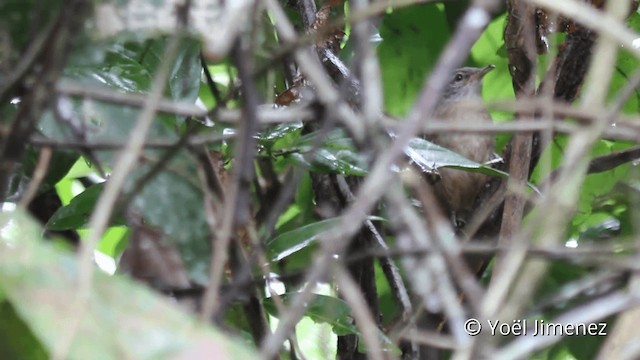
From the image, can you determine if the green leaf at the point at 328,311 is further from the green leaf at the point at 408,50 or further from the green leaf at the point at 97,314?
the green leaf at the point at 408,50

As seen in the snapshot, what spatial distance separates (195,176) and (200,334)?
0.36 metres

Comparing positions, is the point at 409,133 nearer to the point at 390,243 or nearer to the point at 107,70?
the point at 107,70

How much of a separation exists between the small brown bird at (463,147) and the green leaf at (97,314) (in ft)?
5.75

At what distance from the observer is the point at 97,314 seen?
0.83 metres

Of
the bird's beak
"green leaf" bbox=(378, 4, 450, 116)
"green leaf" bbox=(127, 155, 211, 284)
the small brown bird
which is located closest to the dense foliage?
"green leaf" bbox=(127, 155, 211, 284)

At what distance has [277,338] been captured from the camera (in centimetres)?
86

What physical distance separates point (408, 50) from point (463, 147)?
778mm

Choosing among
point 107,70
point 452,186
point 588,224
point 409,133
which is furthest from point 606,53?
point 452,186


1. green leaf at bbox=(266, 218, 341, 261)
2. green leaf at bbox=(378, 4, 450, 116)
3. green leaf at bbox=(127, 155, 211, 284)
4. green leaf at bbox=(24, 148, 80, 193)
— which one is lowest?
green leaf at bbox=(378, 4, 450, 116)

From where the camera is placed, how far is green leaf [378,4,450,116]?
2.46m

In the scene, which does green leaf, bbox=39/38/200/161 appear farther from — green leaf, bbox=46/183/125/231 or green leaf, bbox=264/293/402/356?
green leaf, bbox=264/293/402/356

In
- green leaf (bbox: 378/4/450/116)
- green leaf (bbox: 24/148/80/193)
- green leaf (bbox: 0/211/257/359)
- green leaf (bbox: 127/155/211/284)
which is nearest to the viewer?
green leaf (bbox: 0/211/257/359)

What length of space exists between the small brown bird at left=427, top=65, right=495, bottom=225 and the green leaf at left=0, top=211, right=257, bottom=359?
175 centimetres

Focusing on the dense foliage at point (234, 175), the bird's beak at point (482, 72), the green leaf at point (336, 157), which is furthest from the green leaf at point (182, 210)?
the bird's beak at point (482, 72)
